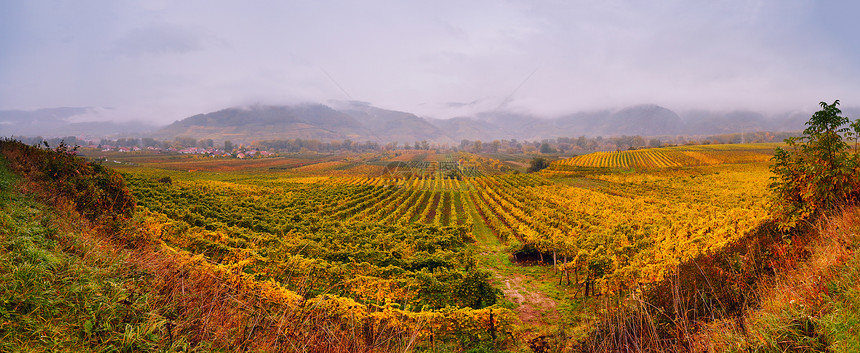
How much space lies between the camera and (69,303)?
3771 mm

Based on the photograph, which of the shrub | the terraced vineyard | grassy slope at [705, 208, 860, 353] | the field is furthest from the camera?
the terraced vineyard

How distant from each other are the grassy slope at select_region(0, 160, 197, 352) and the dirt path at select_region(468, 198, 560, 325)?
12.4 metres

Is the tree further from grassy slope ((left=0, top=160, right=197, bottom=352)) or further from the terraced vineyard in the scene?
the terraced vineyard

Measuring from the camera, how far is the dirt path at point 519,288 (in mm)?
13375

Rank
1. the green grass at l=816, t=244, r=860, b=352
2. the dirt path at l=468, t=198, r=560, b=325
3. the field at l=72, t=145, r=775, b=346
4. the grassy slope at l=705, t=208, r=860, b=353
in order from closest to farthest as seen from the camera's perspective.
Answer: the green grass at l=816, t=244, r=860, b=352, the grassy slope at l=705, t=208, r=860, b=353, the field at l=72, t=145, r=775, b=346, the dirt path at l=468, t=198, r=560, b=325

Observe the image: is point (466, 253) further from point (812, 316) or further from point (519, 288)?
point (812, 316)

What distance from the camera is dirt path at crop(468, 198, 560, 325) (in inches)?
527

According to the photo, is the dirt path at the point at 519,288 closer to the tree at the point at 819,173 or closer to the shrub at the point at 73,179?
the tree at the point at 819,173

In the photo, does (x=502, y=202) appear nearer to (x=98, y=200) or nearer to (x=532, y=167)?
(x=98, y=200)

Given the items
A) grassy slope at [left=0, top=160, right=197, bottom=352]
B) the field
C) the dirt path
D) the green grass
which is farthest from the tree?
grassy slope at [left=0, top=160, right=197, bottom=352]

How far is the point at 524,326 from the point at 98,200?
15974 mm

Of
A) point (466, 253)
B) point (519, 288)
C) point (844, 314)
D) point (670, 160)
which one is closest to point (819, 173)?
point (844, 314)

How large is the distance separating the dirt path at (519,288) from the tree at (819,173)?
8.46 metres

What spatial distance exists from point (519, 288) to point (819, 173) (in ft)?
40.3
